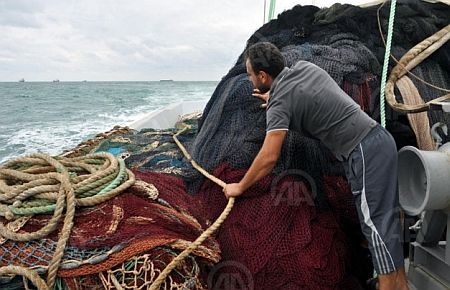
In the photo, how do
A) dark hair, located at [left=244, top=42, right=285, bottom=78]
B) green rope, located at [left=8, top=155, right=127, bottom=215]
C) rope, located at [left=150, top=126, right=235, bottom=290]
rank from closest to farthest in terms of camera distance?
rope, located at [left=150, top=126, right=235, bottom=290]
green rope, located at [left=8, top=155, right=127, bottom=215]
dark hair, located at [left=244, top=42, right=285, bottom=78]

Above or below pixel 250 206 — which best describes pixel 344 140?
above

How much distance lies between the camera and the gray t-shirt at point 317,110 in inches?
85.4

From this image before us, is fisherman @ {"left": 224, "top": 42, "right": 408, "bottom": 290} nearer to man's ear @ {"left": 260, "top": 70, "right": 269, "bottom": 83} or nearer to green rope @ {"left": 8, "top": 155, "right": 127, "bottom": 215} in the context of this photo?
man's ear @ {"left": 260, "top": 70, "right": 269, "bottom": 83}

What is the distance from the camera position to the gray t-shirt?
2.17 metres

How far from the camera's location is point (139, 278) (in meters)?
1.72

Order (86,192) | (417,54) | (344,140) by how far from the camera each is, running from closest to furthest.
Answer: (86,192), (344,140), (417,54)

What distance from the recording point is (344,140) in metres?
2.21

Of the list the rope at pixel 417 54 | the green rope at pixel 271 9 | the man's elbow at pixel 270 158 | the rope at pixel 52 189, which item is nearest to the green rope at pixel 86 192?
the rope at pixel 52 189

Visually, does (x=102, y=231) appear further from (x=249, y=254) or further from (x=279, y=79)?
(x=279, y=79)

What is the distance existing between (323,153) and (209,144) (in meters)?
0.77

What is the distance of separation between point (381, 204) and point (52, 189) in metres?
1.64

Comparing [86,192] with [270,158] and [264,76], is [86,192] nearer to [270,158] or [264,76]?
[270,158]

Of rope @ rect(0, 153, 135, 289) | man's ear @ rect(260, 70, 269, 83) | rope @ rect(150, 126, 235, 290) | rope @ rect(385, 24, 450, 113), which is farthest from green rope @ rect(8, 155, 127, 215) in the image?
rope @ rect(385, 24, 450, 113)

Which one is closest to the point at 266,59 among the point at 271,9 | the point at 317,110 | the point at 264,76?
the point at 264,76
